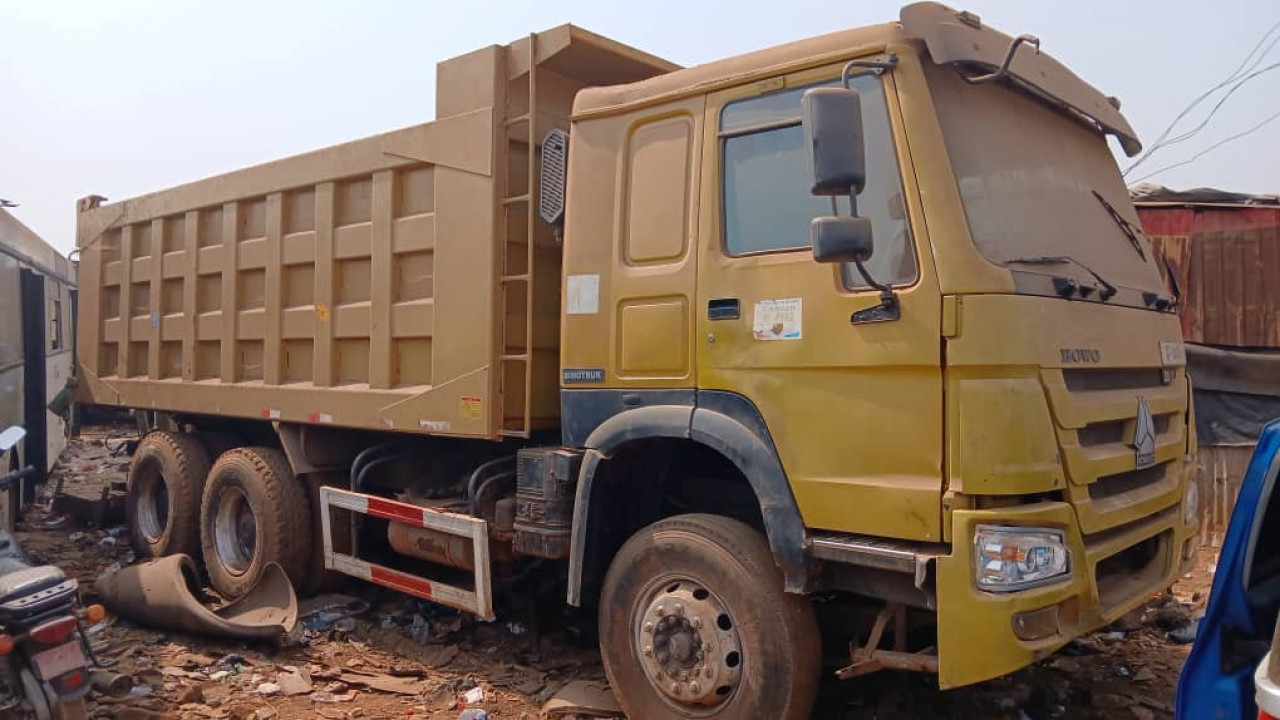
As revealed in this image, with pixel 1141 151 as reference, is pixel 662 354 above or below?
below

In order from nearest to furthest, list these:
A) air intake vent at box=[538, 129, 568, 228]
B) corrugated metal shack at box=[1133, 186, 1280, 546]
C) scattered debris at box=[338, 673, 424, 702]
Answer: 1. air intake vent at box=[538, 129, 568, 228]
2. scattered debris at box=[338, 673, 424, 702]
3. corrugated metal shack at box=[1133, 186, 1280, 546]

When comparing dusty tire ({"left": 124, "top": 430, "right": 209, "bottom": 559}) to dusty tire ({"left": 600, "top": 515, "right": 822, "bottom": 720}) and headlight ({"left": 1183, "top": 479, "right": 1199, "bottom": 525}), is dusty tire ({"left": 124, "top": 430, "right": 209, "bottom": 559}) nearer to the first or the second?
dusty tire ({"left": 600, "top": 515, "right": 822, "bottom": 720})

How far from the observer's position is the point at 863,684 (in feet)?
14.0

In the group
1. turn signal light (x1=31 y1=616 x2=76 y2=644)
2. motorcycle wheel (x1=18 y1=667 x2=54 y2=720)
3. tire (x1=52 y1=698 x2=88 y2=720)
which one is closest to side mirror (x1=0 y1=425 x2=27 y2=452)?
turn signal light (x1=31 y1=616 x2=76 y2=644)

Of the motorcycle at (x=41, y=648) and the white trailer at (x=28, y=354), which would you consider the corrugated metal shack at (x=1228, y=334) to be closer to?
the motorcycle at (x=41, y=648)

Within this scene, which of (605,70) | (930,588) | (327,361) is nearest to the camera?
(930,588)

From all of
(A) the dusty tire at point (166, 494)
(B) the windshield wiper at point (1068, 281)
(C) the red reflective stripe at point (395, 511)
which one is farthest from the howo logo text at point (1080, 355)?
(A) the dusty tire at point (166, 494)

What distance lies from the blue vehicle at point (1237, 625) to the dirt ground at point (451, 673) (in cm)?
140

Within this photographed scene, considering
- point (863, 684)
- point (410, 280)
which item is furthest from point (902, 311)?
point (410, 280)

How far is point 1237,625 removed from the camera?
8.68ft

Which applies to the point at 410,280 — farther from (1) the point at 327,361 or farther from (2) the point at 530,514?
(2) the point at 530,514

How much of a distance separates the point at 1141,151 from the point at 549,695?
386cm

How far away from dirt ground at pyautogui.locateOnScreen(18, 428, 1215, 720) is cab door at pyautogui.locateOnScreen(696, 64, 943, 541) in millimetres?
1140

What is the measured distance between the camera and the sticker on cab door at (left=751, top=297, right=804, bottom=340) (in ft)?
11.2
